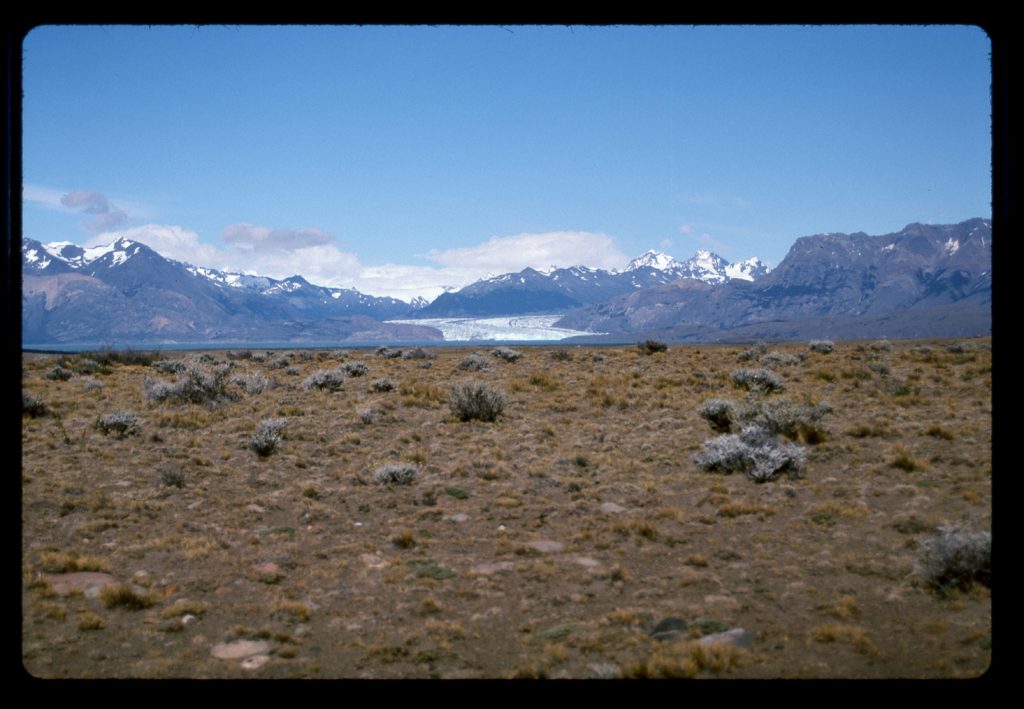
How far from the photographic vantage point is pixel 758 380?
19.6 meters

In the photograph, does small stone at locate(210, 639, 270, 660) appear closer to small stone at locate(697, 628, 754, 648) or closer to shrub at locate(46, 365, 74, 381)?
small stone at locate(697, 628, 754, 648)

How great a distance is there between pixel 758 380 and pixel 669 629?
52.9 feet

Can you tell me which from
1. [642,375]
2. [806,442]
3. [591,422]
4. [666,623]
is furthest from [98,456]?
[642,375]

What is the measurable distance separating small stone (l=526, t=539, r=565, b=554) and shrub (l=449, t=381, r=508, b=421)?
827 cm

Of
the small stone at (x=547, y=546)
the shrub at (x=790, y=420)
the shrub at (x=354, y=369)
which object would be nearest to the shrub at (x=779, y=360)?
the shrub at (x=790, y=420)

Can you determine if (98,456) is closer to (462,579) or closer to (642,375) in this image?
(462,579)

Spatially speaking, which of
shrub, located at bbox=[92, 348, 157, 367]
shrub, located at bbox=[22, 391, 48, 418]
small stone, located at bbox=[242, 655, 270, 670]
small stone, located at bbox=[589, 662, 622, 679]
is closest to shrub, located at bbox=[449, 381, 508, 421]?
shrub, located at bbox=[22, 391, 48, 418]

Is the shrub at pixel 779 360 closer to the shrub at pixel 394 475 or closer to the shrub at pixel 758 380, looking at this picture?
the shrub at pixel 758 380

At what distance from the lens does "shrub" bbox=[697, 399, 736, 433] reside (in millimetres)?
13508

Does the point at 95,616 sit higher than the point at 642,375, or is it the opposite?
the point at 642,375

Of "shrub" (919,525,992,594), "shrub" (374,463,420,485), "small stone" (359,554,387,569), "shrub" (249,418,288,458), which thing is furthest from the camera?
"shrub" (249,418,288,458)

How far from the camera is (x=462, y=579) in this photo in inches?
254
